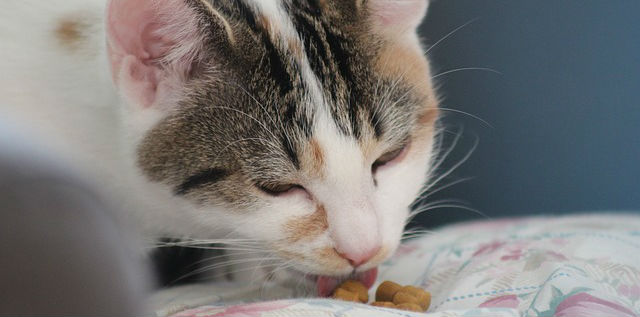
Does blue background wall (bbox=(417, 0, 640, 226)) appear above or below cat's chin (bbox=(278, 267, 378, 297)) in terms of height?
above

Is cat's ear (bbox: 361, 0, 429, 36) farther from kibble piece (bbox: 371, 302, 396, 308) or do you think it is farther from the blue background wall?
the blue background wall

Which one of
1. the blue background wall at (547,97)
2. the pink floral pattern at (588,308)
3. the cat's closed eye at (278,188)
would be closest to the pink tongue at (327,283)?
the cat's closed eye at (278,188)

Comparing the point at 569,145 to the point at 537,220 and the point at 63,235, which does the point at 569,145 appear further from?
the point at 63,235

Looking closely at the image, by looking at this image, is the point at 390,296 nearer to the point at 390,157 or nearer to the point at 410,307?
the point at 410,307


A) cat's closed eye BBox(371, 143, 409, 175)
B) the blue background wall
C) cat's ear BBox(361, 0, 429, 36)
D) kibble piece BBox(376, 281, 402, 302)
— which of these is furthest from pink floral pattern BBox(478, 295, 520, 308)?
the blue background wall

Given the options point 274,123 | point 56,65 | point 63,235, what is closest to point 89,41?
point 56,65

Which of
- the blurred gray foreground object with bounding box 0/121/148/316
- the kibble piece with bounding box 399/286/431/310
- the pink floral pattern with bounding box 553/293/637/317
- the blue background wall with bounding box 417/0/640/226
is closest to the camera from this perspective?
the blurred gray foreground object with bounding box 0/121/148/316
